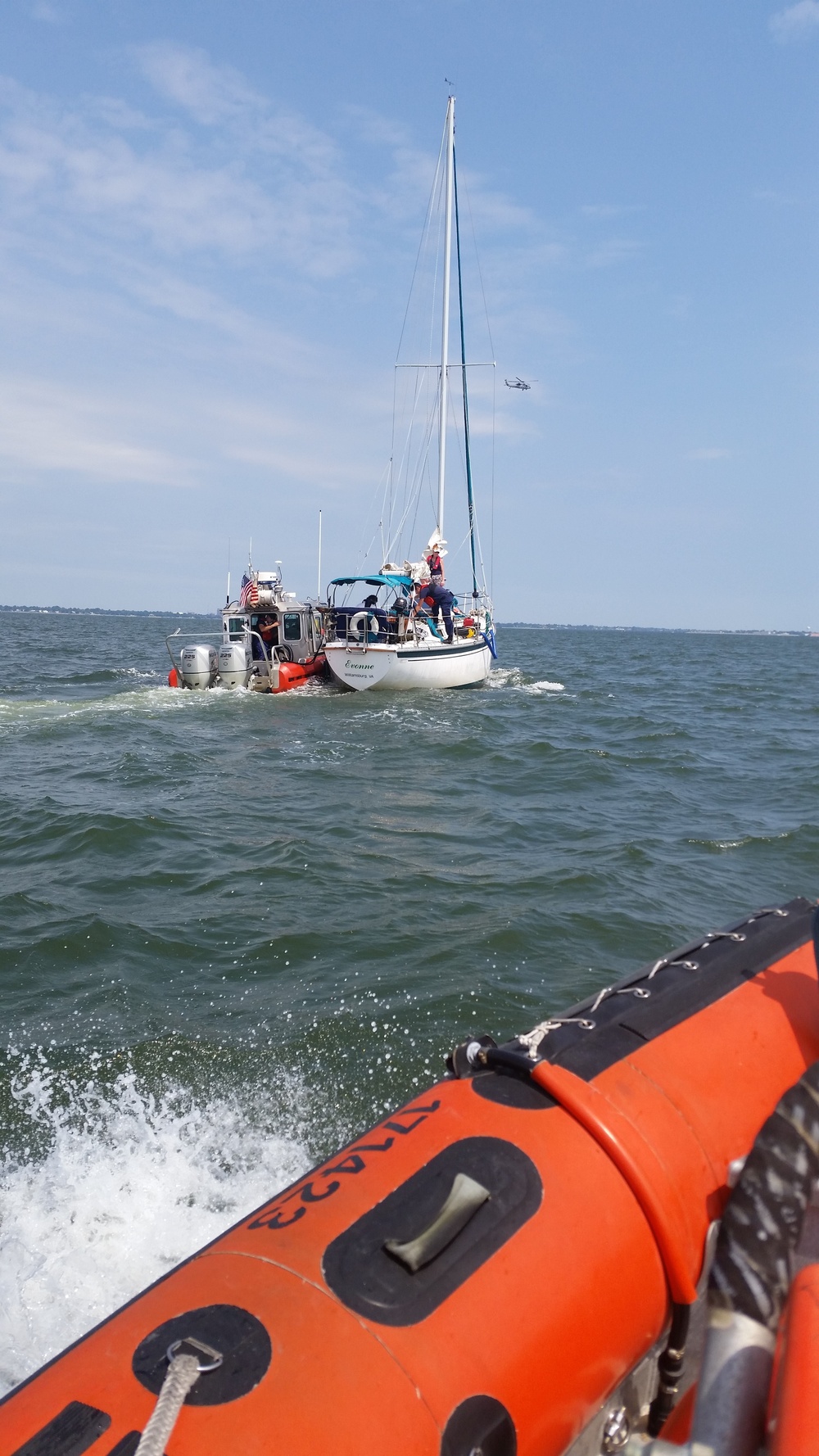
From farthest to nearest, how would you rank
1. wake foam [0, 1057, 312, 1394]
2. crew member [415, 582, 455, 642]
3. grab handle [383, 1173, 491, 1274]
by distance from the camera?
crew member [415, 582, 455, 642] → wake foam [0, 1057, 312, 1394] → grab handle [383, 1173, 491, 1274]

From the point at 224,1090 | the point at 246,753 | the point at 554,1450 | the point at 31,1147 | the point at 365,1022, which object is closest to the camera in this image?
the point at 554,1450

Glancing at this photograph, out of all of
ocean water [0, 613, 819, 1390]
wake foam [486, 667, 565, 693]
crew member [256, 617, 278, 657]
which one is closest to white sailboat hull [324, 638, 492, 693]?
crew member [256, 617, 278, 657]

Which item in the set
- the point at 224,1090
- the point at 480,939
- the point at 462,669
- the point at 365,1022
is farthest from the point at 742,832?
the point at 462,669

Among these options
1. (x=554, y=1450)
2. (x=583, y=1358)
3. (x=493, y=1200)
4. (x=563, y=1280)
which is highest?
(x=493, y=1200)

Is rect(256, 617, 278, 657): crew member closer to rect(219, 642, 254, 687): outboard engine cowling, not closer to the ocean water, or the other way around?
rect(219, 642, 254, 687): outboard engine cowling

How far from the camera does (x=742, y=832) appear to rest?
8906 millimetres

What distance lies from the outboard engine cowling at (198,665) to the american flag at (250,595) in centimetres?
193

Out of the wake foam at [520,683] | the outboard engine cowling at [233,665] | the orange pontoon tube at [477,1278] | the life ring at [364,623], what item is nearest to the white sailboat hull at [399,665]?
the life ring at [364,623]

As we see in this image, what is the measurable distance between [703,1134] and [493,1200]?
681mm

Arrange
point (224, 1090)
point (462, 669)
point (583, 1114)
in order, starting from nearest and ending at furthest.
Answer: point (583, 1114)
point (224, 1090)
point (462, 669)

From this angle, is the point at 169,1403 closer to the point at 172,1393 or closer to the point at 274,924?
the point at 172,1393

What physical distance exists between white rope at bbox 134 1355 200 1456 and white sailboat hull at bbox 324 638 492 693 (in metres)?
19.0

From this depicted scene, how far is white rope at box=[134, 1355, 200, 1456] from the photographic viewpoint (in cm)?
141

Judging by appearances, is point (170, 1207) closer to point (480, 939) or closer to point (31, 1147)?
point (31, 1147)
